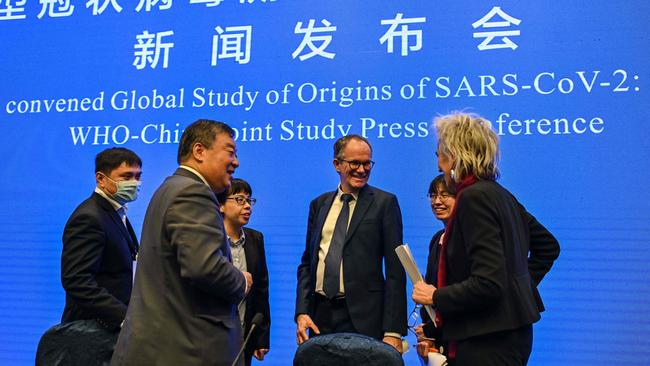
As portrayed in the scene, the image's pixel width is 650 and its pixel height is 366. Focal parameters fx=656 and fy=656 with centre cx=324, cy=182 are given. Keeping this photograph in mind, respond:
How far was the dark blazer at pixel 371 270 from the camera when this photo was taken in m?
2.84

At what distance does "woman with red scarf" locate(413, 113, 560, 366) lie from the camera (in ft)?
6.14

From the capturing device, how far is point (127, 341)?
191cm

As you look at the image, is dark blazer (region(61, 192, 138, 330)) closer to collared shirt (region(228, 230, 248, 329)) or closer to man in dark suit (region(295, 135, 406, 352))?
collared shirt (region(228, 230, 248, 329))

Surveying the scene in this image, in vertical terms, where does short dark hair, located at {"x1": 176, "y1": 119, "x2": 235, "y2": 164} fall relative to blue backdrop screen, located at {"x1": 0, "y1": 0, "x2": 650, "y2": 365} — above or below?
below

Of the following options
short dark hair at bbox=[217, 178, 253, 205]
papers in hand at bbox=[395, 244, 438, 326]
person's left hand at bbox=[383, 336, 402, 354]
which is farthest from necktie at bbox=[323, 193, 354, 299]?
papers in hand at bbox=[395, 244, 438, 326]

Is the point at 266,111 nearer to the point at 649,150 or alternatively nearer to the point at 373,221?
the point at 373,221

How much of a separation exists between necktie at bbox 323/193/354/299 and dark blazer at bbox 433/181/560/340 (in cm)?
95

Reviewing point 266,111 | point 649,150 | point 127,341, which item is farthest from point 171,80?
point 649,150

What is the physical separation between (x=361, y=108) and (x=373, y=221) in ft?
3.48

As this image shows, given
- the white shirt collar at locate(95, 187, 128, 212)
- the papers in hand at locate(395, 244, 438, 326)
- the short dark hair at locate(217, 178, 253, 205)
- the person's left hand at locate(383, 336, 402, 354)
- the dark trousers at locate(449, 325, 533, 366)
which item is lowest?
the dark trousers at locate(449, 325, 533, 366)

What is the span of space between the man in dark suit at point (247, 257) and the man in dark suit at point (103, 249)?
0.44 meters

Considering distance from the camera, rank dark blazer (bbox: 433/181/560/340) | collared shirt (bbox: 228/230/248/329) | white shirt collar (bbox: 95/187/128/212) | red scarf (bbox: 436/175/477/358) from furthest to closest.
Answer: collared shirt (bbox: 228/230/248/329), white shirt collar (bbox: 95/187/128/212), red scarf (bbox: 436/175/477/358), dark blazer (bbox: 433/181/560/340)

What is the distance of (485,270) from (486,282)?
3 centimetres

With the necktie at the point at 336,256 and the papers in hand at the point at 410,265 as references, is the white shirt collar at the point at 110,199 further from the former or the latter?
the papers in hand at the point at 410,265
